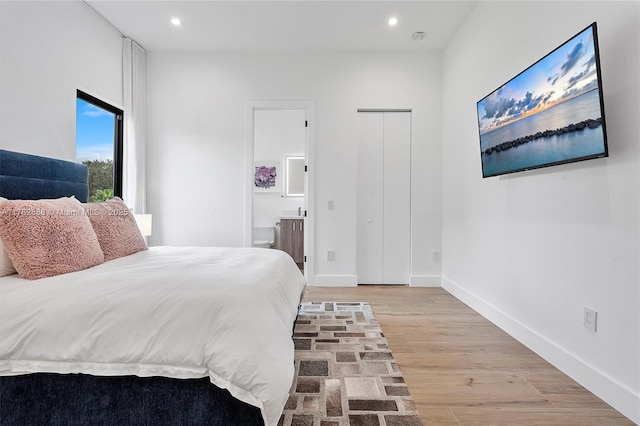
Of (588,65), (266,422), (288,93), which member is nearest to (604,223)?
(588,65)

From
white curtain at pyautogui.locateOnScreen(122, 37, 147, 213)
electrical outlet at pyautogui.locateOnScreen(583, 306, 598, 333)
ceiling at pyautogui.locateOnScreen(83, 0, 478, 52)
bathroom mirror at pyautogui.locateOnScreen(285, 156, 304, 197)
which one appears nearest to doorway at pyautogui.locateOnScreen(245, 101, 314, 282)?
bathroom mirror at pyautogui.locateOnScreen(285, 156, 304, 197)

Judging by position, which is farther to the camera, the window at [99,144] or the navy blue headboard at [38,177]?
the window at [99,144]

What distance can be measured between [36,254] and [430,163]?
390 centimetres

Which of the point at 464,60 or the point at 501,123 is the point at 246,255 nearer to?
the point at 501,123

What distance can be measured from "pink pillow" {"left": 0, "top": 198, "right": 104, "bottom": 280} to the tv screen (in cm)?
289

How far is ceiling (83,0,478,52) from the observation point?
10.4 feet

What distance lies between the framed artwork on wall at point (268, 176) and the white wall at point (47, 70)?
9.39 ft

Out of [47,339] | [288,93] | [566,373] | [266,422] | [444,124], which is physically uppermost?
[288,93]

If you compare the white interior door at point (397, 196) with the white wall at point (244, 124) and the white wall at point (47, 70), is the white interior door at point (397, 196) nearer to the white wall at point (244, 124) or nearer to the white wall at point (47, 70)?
the white wall at point (244, 124)

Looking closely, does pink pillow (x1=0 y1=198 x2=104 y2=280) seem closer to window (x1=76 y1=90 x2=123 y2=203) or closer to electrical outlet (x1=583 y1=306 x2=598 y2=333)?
window (x1=76 y1=90 x2=123 y2=203)

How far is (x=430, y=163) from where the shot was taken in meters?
4.13

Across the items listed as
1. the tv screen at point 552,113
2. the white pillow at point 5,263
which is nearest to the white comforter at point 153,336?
the white pillow at point 5,263

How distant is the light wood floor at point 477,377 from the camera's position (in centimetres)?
158

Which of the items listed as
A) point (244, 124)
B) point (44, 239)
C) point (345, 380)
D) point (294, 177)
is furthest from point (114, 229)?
point (294, 177)
